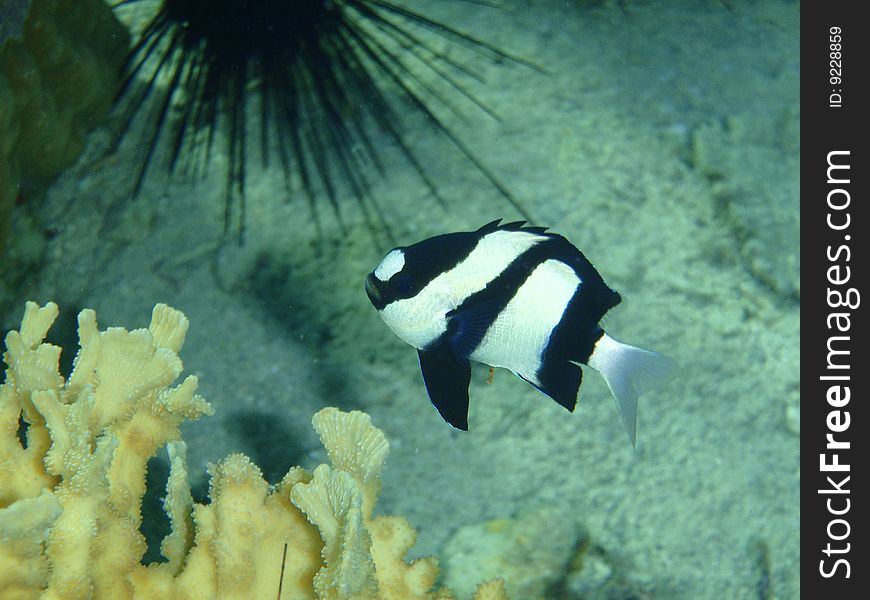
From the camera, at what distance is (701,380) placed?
2.95 metres

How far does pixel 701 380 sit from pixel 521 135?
4.81ft

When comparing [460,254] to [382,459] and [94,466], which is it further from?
[94,466]

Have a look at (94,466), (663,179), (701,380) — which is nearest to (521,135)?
(663,179)

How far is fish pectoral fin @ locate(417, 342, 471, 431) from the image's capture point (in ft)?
5.69

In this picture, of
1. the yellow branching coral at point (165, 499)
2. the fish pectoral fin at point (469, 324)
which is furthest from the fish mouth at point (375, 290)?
the yellow branching coral at point (165, 499)

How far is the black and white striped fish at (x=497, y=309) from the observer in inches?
67.4

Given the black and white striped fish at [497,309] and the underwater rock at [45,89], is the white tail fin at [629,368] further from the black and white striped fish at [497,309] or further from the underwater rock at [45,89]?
the underwater rock at [45,89]

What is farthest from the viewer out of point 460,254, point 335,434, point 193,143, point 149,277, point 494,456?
point 193,143

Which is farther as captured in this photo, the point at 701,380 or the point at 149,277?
→ the point at 149,277

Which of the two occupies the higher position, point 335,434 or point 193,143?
point 193,143

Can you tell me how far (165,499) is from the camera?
1993 millimetres

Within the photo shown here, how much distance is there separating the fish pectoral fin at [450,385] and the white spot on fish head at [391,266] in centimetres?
24

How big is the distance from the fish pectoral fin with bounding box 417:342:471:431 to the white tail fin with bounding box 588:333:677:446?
379mm
